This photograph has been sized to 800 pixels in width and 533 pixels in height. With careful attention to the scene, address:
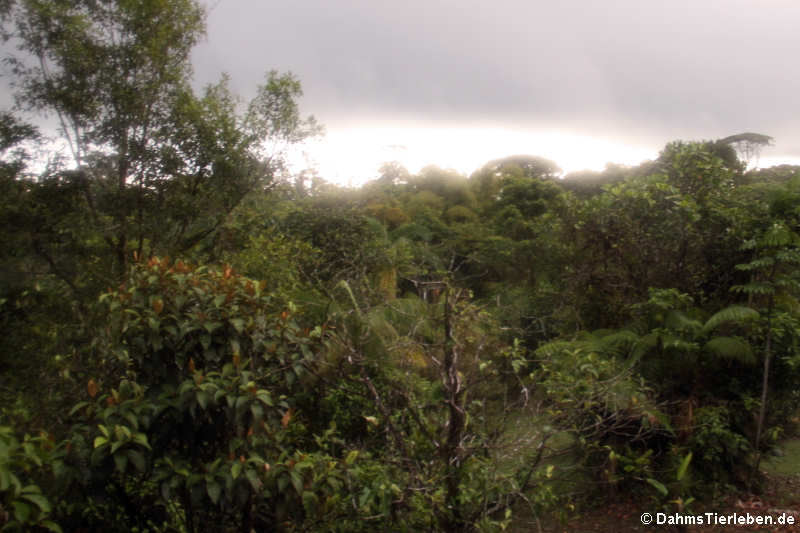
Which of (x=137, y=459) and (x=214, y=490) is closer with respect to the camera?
(x=137, y=459)

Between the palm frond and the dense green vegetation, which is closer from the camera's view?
the dense green vegetation

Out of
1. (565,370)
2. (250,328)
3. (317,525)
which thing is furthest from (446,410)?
(565,370)

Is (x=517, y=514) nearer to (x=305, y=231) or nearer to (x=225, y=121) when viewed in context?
(x=225, y=121)

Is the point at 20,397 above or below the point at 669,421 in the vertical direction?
above

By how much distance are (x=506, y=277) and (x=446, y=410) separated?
39.3 feet

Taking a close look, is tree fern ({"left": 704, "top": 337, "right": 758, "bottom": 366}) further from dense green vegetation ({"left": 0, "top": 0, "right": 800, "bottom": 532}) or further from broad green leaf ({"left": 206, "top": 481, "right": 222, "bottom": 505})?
broad green leaf ({"left": 206, "top": 481, "right": 222, "bottom": 505})

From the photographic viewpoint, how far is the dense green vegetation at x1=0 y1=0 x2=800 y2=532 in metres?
3.35

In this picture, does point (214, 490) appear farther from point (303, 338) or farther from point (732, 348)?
point (732, 348)

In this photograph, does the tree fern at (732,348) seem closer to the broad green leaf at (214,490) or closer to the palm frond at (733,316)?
the palm frond at (733,316)

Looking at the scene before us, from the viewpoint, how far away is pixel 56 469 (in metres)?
3.04

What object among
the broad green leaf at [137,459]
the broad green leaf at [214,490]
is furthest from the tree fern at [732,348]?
the broad green leaf at [137,459]

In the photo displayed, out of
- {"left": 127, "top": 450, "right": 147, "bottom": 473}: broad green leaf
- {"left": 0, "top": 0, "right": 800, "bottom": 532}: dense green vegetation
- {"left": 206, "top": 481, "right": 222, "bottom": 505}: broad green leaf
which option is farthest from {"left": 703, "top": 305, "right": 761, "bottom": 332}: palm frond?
{"left": 127, "top": 450, "right": 147, "bottom": 473}: broad green leaf

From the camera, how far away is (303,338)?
3.74 m

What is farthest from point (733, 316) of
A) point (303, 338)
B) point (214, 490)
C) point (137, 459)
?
point (137, 459)
